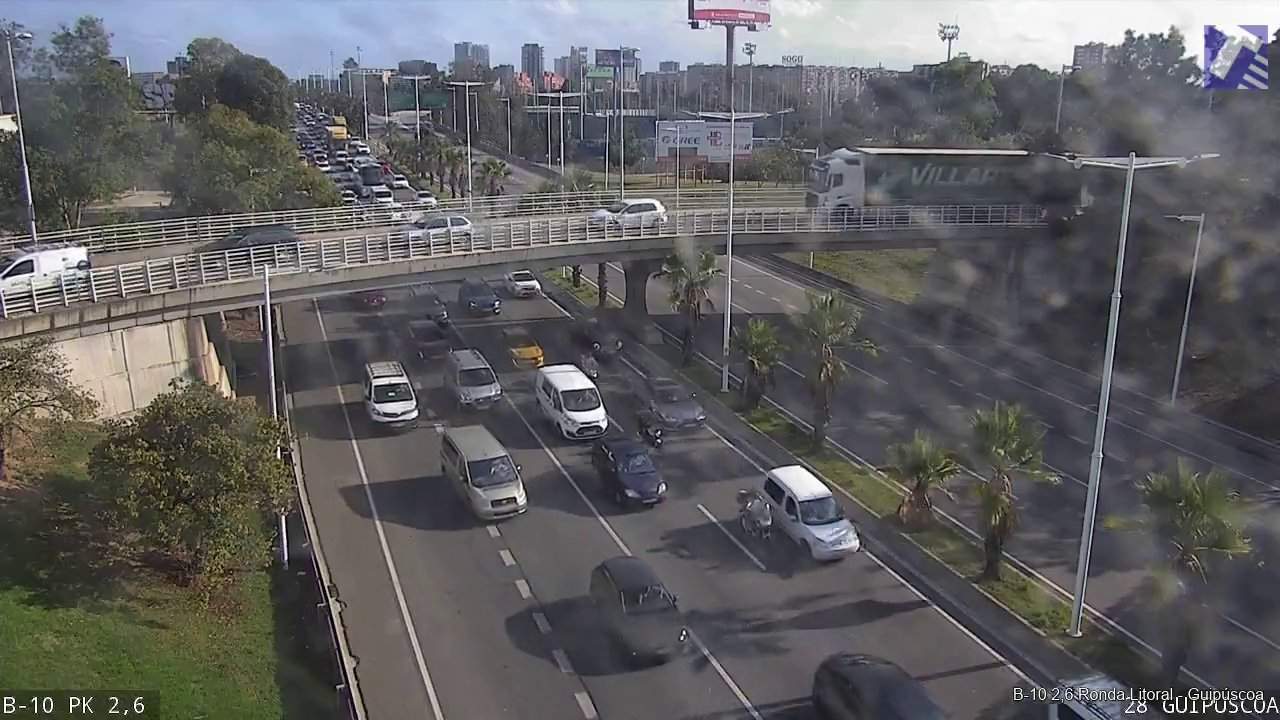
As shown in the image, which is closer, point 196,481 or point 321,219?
point 196,481

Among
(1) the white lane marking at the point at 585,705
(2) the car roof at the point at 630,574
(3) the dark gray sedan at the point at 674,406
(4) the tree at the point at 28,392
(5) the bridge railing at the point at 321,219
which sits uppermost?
(5) the bridge railing at the point at 321,219

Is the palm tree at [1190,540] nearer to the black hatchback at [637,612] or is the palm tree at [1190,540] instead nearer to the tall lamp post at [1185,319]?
the black hatchback at [637,612]

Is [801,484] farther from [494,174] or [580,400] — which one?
[494,174]

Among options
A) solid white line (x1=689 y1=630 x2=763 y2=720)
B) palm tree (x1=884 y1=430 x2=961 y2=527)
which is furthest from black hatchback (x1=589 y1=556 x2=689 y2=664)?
palm tree (x1=884 y1=430 x2=961 y2=527)

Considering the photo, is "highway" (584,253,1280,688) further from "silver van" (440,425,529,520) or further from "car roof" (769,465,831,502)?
"silver van" (440,425,529,520)

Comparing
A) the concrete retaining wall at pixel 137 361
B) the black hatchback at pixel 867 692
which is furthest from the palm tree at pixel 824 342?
the concrete retaining wall at pixel 137 361

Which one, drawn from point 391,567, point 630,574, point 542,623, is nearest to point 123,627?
point 391,567
